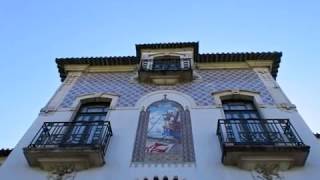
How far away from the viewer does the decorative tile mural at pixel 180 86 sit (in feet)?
33.4

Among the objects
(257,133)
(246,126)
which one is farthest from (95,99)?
(257,133)

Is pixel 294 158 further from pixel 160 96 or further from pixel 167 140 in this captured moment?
pixel 160 96

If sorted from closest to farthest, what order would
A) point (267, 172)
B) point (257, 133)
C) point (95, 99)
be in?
point (267, 172)
point (257, 133)
point (95, 99)

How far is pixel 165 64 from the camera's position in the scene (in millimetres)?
12430

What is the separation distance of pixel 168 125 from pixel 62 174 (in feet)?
9.23

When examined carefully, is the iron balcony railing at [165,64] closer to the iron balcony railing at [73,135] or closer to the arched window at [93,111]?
the arched window at [93,111]

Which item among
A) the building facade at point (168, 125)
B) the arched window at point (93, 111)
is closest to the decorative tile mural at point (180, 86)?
the building facade at point (168, 125)

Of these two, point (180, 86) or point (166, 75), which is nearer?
point (180, 86)

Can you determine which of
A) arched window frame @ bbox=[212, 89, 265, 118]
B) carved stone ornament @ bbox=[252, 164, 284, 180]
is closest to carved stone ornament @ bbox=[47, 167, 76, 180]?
carved stone ornament @ bbox=[252, 164, 284, 180]

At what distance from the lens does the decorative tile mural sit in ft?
33.4

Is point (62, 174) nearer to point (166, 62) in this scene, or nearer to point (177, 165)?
point (177, 165)

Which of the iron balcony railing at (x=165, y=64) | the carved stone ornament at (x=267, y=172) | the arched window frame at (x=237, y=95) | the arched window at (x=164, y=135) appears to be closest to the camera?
the carved stone ornament at (x=267, y=172)

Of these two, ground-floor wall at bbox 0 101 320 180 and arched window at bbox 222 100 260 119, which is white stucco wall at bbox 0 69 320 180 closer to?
ground-floor wall at bbox 0 101 320 180

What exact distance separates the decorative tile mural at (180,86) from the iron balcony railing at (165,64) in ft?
1.82
